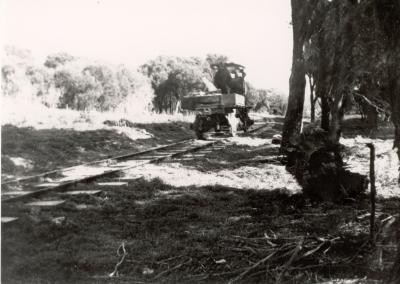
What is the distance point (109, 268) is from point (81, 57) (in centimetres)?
3306

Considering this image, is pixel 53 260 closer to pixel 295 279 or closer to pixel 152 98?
pixel 295 279

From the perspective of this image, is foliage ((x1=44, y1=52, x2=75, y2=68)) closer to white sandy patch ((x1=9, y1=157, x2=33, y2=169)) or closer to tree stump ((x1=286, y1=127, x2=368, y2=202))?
white sandy patch ((x1=9, y1=157, x2=33, y2=169))

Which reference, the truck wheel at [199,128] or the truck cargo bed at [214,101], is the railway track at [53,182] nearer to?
the truck wheel at [199,128]

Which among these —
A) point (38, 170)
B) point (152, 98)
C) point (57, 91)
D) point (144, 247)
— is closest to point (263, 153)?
point (38, 170)

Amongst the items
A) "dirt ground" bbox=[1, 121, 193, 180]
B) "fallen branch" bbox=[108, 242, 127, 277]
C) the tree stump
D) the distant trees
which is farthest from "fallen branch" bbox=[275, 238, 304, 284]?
the distant trees

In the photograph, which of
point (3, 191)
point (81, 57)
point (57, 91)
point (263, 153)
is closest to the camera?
point (3, 191)

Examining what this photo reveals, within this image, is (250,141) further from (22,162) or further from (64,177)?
(64,177)

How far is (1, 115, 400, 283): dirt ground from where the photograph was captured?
4.26 meters

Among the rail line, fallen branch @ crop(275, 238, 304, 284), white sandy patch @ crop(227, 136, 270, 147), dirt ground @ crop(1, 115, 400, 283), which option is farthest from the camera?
white sandy patch @ crop(227, 136, 270, 147)

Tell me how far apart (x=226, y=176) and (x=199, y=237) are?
4.35 m

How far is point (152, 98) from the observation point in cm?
3706

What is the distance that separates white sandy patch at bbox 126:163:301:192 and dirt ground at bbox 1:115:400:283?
0.35 feet

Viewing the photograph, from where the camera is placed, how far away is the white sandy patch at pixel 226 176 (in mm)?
8789

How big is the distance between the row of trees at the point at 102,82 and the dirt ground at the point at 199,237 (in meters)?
12.6
